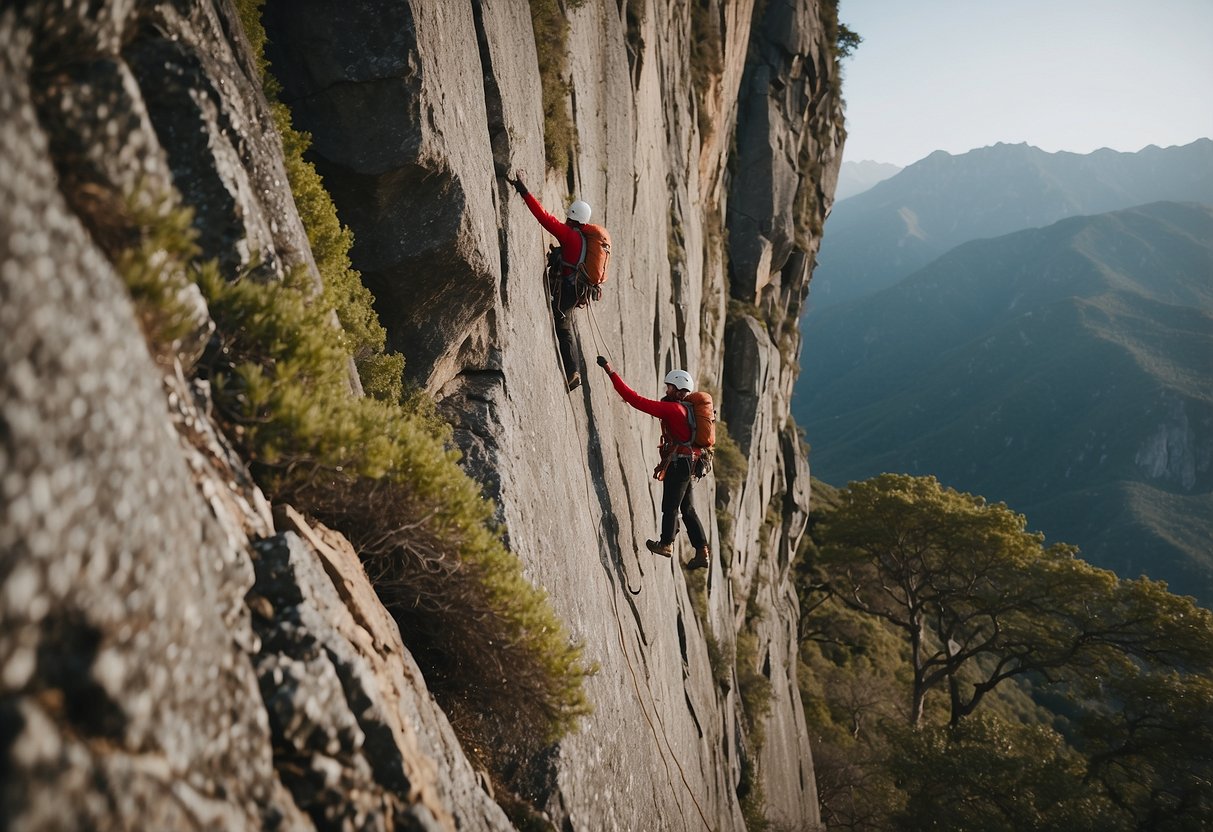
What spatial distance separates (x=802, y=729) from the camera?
29203mm

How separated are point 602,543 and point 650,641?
2316 mm

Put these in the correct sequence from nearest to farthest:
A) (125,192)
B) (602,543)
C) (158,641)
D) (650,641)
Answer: (158,641)
(125,192)
(602,543)
(650,641)

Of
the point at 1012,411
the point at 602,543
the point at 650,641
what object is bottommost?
the point at 1012,411

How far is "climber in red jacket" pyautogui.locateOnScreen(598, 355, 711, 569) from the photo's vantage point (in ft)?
32.3

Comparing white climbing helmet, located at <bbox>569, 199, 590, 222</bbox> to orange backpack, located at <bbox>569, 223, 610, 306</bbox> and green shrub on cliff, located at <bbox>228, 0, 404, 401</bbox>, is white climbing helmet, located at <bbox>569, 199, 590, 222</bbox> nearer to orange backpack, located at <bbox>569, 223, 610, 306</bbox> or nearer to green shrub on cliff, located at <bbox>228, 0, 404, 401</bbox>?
orange backpack, located at <bbox>569, 223, 610, 306</bbox>

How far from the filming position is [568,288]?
951cm

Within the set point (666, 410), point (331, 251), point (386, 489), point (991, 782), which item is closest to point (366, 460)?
point (386, 489)

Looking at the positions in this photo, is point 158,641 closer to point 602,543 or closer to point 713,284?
point 602,543

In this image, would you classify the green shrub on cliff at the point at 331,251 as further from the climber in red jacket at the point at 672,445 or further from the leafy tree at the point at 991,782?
the leafy tree at the point at 991,782

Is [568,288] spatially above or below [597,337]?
above

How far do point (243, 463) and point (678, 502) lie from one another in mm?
8476

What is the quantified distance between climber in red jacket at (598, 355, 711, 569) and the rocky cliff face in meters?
0.68

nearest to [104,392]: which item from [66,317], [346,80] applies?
[66,317]

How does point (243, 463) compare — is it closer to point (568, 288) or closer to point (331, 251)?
point (331, 251)
